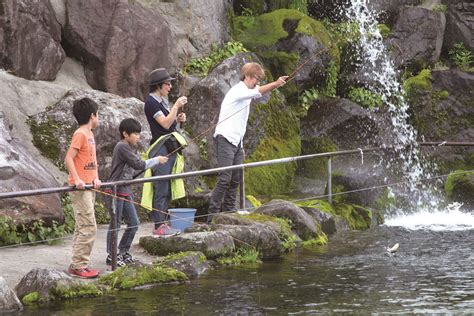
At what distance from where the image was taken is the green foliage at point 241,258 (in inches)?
403

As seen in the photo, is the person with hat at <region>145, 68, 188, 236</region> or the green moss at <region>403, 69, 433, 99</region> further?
the green moss at <region>403, 69, 433, 99</region>

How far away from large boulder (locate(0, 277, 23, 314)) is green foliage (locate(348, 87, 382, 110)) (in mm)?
11651

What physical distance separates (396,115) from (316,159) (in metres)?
2.72

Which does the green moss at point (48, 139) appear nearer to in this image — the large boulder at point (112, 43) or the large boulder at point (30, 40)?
the large boulder at point (30, 40)

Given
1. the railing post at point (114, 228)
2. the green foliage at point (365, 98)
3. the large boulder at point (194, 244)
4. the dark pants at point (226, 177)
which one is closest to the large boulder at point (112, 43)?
the dark pants at point (226, 177)

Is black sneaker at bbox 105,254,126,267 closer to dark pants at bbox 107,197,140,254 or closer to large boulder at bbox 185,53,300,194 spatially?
dark pants at bbox 107,197,140,254

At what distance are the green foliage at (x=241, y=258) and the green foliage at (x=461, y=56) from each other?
12102 mm

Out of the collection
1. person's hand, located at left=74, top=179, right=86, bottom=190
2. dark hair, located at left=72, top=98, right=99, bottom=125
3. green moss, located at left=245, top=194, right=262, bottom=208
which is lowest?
green moss, located at left=245, top=194, right=262, bottom=208

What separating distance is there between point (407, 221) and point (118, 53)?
5577 mm

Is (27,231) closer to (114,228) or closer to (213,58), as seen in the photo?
(114,228)

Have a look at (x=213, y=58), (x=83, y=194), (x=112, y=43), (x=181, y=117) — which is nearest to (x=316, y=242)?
(x=181, y=117)

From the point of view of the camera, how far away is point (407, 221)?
14.4 metres

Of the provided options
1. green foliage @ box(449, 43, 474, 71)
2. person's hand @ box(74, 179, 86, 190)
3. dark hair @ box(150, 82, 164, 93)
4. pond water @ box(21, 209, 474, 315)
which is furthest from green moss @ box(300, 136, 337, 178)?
person's hand @ box(74, 179, 86, 190)

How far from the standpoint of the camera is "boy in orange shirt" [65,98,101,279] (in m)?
8.98
